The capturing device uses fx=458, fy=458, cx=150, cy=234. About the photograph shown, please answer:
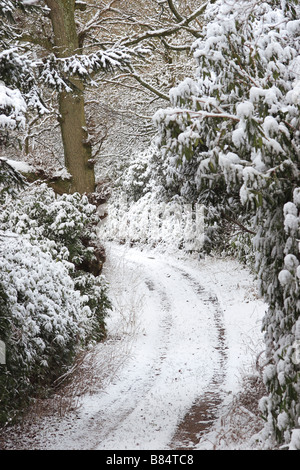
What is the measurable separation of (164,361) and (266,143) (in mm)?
7084

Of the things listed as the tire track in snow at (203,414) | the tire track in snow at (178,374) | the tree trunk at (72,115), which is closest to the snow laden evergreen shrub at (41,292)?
the tree trunk at (72,115)

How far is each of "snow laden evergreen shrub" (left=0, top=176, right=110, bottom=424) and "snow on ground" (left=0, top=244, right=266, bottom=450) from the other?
0.82 m

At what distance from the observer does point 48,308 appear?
7.45 m

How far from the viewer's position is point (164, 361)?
10.3 m

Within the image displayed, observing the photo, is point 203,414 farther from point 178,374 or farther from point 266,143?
point 266,143

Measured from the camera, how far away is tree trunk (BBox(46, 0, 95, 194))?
10602 mm

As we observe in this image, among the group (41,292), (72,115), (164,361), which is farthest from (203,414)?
(72,115)

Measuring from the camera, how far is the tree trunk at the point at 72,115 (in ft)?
34.8

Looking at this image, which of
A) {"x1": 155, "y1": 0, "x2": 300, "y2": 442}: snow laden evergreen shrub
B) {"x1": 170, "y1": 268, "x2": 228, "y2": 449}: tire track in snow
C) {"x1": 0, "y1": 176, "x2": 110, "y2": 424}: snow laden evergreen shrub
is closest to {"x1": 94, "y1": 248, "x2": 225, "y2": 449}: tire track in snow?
{"x1": 170, "y1": 268, "x2": 228, "y2": 449}: tire track in snow

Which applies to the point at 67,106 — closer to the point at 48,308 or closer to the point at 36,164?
the point at 36,164

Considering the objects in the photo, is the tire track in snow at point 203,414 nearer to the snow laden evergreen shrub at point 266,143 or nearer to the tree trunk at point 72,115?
the snow laden evergreen shrub at point 266,143

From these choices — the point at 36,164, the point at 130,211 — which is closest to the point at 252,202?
the point at 36,164

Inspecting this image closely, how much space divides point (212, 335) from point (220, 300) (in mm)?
3249

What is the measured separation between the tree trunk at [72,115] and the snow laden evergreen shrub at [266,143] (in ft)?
19.1
